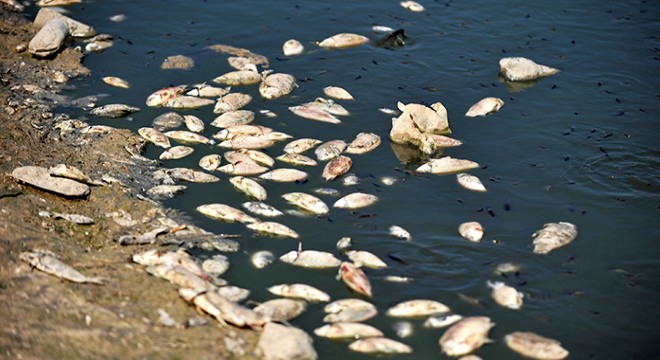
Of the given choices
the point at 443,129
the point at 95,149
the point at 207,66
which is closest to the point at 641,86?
the point at 443,129

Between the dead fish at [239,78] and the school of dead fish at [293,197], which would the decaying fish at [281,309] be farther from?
the dead fish at [239,78]

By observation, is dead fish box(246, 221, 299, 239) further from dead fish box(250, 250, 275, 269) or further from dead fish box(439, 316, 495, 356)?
dead fish box(439, 316, 495, 356)

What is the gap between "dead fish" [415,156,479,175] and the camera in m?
11.3

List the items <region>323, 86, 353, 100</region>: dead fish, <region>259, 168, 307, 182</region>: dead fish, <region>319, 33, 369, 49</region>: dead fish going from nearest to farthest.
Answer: <region>259, 168, 307, 182</region>: dead fish
<region>323, 86, 353, 100</region>: dead fish
<region>319, 33, 369, 49</region>: dead fish

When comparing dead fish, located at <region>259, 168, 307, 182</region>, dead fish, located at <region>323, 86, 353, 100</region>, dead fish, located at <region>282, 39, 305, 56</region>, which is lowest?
dead fish, located at <region>259, 168, 307, 182</region>

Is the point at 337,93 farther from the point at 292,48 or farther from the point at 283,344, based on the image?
the point at 283,344

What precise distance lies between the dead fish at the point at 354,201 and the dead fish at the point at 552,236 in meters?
2.24

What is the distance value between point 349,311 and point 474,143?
4630 millimetres

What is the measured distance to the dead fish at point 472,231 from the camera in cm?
984

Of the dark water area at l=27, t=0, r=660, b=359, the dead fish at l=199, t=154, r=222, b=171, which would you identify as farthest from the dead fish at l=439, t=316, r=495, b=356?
the dead fish at l=199, t=154, r=222, b=171

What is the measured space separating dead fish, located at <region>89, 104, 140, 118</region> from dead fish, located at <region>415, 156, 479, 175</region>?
15.8 feet

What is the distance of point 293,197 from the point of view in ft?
34.5

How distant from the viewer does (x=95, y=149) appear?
11.3 metres

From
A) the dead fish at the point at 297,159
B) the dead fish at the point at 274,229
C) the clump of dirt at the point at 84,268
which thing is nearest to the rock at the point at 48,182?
the clump of dirt at the point at 84,268
